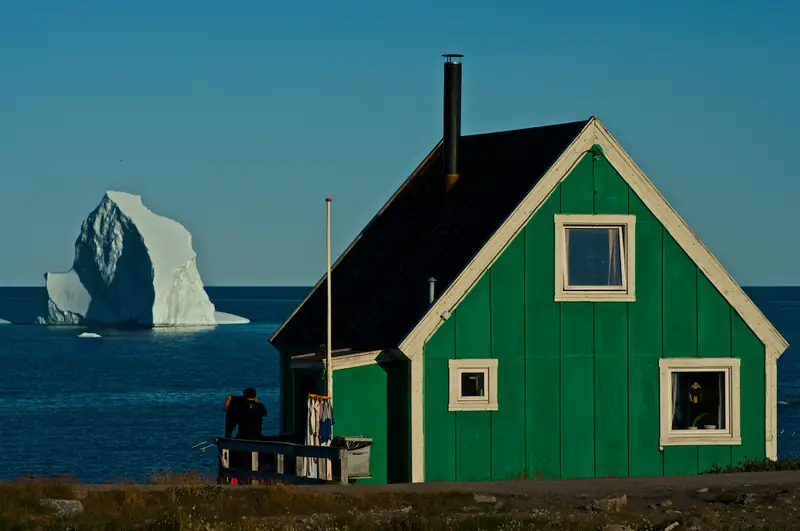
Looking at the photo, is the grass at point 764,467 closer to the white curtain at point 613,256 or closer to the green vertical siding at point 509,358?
the green vertical siding at point 509,358

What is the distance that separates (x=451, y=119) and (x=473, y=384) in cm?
529

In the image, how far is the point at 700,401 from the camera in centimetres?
2377

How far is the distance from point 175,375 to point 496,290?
7544 cm

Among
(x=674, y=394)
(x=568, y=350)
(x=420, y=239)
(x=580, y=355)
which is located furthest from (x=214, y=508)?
(x=420, y=239)

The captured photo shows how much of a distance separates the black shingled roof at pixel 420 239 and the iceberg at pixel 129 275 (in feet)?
296

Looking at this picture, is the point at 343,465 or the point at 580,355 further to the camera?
the point at 580,355

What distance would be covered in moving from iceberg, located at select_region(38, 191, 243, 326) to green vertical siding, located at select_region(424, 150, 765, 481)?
9470 cm

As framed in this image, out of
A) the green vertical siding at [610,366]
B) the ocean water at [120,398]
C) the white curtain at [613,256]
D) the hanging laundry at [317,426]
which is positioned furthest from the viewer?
the ocean water at [120,398]

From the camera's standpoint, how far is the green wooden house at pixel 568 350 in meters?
22.5

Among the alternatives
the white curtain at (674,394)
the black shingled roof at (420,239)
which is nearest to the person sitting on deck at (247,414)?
the black shingled roof at (420,239)

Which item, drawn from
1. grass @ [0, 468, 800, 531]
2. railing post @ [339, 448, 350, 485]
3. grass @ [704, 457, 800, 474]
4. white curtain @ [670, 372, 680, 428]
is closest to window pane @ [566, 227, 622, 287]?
white curtain @ [670, 372, 680, 428]

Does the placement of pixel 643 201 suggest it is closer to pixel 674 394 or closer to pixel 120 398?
pixel 674 394

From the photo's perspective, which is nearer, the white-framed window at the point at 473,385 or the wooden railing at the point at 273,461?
the wooden railing at the point at 273,461

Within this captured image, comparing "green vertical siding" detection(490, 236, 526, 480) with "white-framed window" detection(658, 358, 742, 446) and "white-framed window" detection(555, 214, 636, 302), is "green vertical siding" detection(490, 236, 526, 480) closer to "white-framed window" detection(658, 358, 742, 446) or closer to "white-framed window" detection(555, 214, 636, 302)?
"white-framed window" detection(555, 214, 636, 302)
